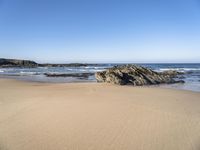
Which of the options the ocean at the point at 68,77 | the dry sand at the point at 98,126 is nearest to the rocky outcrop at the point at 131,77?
the ocean at the point at 68,77

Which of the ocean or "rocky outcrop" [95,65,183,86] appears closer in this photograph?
the ocean

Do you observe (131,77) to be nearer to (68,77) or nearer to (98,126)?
(68,77)

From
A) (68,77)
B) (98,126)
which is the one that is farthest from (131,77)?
(98,126)

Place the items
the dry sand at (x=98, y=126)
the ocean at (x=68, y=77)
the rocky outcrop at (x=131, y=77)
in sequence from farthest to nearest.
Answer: the rocky outcrop at (x=131, y=77) < the ocean at (x=68, y=77) < the dry sand at (x=98, y=126)

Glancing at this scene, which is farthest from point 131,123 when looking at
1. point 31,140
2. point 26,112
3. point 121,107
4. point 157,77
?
point 157,77

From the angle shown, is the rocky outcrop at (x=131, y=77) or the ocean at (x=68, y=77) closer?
the ocean at (x=68, y=77)

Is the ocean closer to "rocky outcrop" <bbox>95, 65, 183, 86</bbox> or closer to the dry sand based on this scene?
"rocky outcrop" <bbox>95, 65, 183, 86</bbox>

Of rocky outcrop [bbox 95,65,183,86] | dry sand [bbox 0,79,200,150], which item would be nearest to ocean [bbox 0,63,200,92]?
rocky outcrop [bbox 95,65,183,86]

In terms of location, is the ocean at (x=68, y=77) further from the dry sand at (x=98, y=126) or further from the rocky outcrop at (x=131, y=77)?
the dry sand at (x=98, y=126)

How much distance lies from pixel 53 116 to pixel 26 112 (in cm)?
101

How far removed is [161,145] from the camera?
470 cm

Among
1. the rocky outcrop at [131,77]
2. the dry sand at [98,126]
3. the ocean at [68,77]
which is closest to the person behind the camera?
the dry sand at [98,126]

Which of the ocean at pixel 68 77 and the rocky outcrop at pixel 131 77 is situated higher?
the rocky outcrop at pixel 131 77

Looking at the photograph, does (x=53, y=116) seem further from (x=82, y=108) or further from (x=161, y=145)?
(x=161, y=145)
